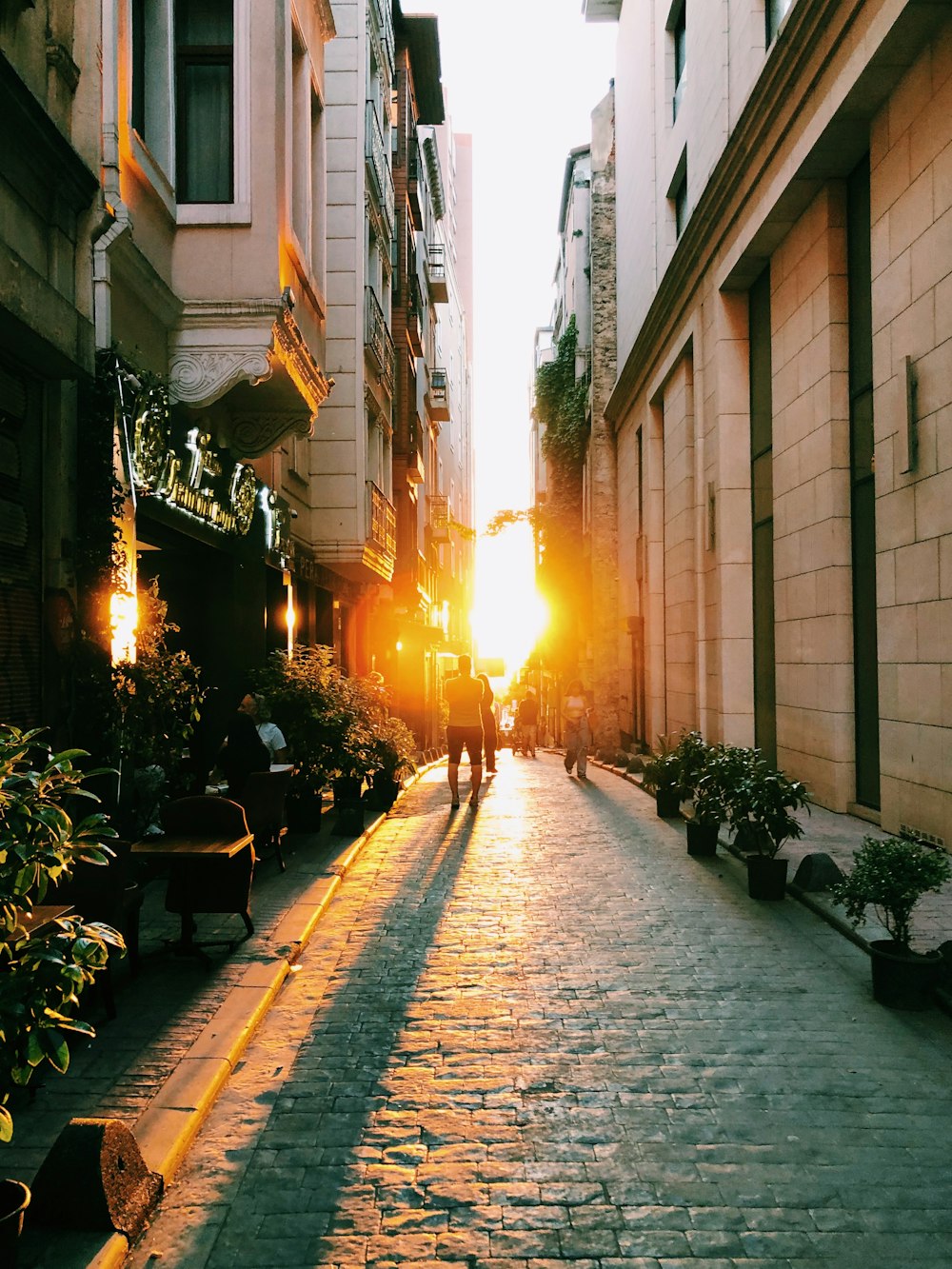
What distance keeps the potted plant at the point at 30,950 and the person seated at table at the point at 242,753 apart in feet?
22.3

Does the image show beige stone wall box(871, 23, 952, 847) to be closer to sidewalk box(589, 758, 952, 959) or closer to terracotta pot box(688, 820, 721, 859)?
sidewalk box(589, 758, 952, 959)

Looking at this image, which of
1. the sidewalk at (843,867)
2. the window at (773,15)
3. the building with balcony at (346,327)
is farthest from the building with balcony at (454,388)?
the sidewalk at (843,867)

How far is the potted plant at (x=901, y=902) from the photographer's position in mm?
5969

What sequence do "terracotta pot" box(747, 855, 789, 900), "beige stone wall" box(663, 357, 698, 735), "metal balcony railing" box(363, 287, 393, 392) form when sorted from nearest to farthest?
"terracotta pot" box(747, 855, 789, 900), "metal balcony railing" box(363, 287, 393, 392), "beige stone wall" box(663, 357, 698, 735)

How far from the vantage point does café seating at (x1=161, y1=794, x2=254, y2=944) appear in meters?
7.00

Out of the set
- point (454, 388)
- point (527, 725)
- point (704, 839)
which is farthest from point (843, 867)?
point (454, 388)

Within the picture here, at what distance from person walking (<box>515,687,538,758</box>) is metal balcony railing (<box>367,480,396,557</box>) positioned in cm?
964

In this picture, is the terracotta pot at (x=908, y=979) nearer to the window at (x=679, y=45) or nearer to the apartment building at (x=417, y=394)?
the apartment building at (x=417, y=394)

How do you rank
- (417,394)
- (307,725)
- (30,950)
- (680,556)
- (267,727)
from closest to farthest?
(30,950) < (267,727) < (307,725) < (680,556) < (417,394)

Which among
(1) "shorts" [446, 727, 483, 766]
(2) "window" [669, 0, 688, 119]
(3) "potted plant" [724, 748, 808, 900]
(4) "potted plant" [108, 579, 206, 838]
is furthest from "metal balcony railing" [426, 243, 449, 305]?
(3) "potted plant" [724, 748, 808, 900]

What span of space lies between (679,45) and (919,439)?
56.2 feet

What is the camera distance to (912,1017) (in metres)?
5.87

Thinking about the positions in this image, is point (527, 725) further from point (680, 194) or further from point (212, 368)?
point (212, 368)

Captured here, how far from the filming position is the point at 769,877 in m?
8.66
